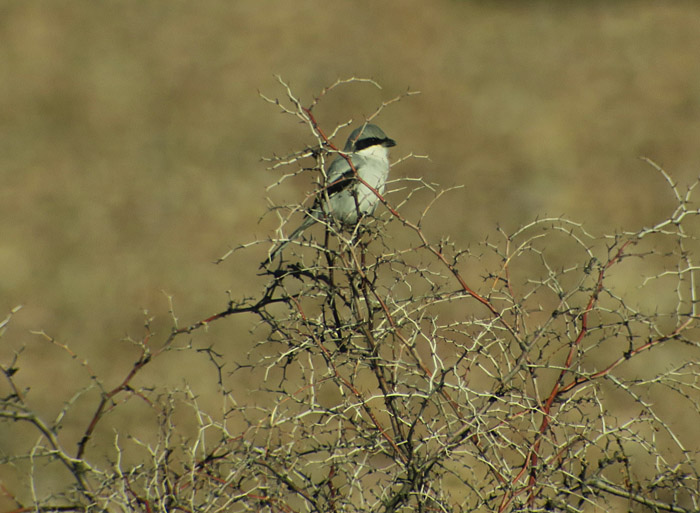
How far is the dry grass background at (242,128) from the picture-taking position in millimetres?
9328

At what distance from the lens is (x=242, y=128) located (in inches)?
484

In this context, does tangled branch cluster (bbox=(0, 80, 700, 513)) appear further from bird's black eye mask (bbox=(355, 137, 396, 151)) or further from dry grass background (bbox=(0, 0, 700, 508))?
dry grass background (bbox=(0, 0, 700, 508))

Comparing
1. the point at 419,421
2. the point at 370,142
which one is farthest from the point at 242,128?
the point at 419,421

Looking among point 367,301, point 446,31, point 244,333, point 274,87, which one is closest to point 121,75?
point 274,87

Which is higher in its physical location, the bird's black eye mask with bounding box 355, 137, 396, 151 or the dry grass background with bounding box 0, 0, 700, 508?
the dry grass background with bounding box 0, 0, 700, 508

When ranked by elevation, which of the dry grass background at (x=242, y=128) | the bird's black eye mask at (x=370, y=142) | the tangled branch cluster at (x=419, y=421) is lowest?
the tangled branch cluster at (x=419, y=421)

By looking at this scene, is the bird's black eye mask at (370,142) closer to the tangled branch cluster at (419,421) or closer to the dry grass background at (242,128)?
the tangled branch cluster at (419,421)

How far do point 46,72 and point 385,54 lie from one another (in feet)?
15.8

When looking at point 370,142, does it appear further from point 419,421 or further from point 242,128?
point 242,128

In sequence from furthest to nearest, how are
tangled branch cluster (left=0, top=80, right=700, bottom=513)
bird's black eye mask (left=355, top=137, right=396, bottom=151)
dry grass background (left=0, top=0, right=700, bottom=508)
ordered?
dry grass background (left=0, top=0, right=700, bottom=508) → bird's black eye mask (left=355, top=137, right=396, bottom=151) → tangled branch cluster (left=0, top=80, right=700, bottom=513)

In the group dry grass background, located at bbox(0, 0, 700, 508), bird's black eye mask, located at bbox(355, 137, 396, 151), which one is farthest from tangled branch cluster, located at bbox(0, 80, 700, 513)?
dry grass background, located at bbox(0, 0, 700, 508)

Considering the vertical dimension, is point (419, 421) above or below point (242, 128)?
below

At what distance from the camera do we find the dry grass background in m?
9.33

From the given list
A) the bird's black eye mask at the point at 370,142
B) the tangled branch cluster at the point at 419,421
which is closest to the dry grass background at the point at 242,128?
the bird's black eye mask at the point at 370,142
